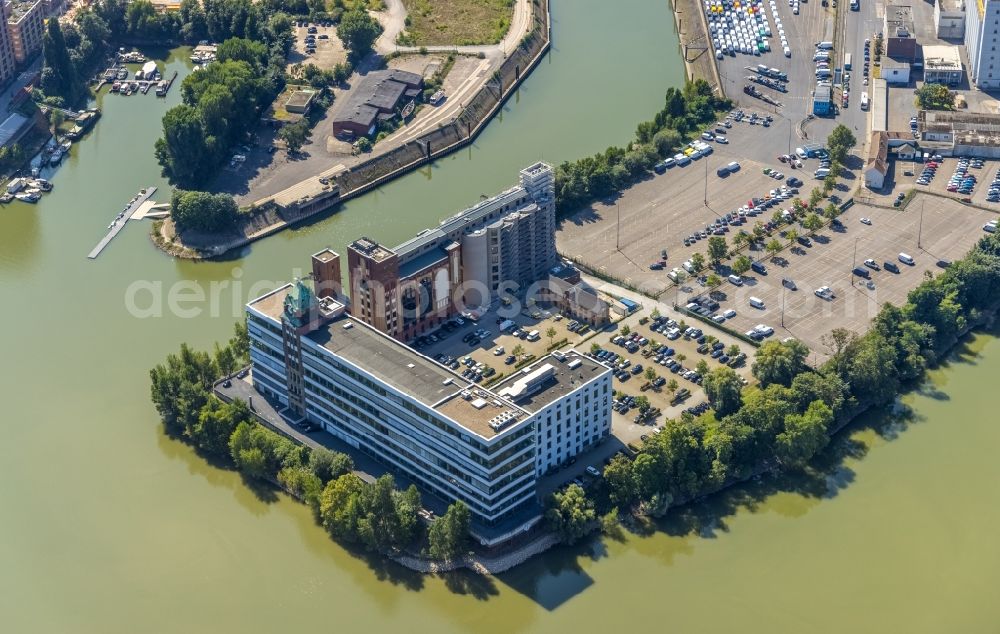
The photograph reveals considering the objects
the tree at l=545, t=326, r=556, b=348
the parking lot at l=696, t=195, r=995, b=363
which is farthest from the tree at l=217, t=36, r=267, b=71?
the parking lot at l=696, t=195, r=995, b=363

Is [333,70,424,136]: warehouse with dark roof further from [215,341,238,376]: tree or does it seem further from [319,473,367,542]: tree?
[319,473,367,542]: tree

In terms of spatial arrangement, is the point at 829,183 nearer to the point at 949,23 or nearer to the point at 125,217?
the point at 949,23

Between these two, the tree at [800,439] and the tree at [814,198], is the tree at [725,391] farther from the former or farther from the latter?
the tree at [814,198]

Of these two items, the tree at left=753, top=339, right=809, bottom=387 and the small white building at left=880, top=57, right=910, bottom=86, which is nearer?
the tree at left=753, top=339, right=809, bottom=387

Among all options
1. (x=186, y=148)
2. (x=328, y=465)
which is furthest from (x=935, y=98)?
(x=328, y=465)

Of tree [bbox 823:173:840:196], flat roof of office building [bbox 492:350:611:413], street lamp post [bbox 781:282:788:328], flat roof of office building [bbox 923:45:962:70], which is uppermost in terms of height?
flat roof of office building [bbox 492:350:611:413]

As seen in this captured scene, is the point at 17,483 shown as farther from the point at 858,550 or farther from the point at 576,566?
the point at 858,550

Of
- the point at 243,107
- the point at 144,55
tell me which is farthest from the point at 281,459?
the point at 144,55
